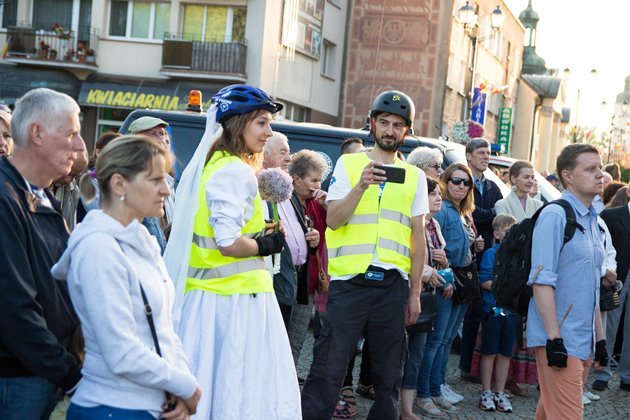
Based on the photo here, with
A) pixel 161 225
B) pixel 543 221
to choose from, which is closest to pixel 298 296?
pixel 161 225

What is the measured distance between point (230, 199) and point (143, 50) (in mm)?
25295

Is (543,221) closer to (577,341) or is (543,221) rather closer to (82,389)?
(577,341)

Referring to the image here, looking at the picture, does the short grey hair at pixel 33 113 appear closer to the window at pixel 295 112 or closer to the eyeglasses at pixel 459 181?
the eyeglasses at pixel 459 181

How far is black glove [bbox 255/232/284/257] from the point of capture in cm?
459

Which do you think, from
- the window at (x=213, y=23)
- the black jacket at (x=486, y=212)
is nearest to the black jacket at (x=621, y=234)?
the black jacket at (x=486, y=212)

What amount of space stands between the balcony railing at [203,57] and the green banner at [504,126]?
2113 cm

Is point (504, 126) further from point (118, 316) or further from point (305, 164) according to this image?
point (118, 316)

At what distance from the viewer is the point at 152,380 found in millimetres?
3082

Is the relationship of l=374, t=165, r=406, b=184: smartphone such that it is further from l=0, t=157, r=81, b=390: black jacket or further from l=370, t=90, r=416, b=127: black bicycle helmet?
l=0, t=157, r=81, b=390: black jacket

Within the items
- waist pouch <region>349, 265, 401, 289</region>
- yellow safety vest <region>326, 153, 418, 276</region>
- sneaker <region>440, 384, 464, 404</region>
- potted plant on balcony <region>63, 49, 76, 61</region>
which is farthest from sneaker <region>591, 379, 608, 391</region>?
potted plant on balcony <region>63, 49, 76, 61</region>

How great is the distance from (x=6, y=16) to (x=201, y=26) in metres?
6.59

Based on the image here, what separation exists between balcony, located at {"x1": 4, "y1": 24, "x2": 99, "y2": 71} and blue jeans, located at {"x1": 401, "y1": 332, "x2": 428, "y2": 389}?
919 inches

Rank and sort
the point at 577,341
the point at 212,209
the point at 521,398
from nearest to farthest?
the point at 212,209 < the point at 577,341 < the point at 521,398

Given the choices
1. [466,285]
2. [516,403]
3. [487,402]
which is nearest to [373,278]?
[466,285]
